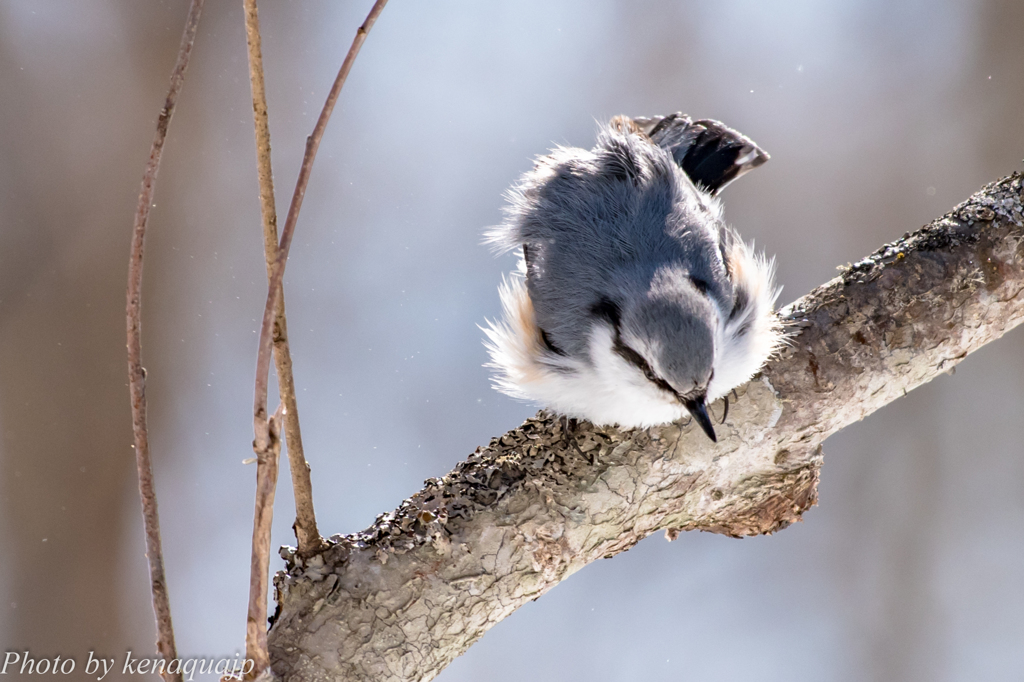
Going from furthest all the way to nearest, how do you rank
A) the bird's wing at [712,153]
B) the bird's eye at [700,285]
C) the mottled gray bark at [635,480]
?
the bird's wing at [712,153] < the bird's eye at [700,285] < the mottled gray bark at [635,480]

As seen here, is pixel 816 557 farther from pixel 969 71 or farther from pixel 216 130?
pixel 216 130

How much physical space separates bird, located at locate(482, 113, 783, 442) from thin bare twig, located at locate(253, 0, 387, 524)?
27.3 inches

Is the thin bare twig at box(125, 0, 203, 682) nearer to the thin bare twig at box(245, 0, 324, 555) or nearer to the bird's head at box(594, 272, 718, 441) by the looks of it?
the thin bare twig at box(245, 0, 324, 555)

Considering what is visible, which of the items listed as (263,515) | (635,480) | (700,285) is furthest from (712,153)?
(263,515)

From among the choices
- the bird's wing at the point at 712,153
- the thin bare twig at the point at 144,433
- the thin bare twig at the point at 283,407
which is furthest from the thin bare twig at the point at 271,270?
the bird's wing at the point at 712,153

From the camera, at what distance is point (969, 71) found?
3.53 meters

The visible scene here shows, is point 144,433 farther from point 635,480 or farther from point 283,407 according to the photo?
point 635,480

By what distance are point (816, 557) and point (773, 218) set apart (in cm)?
158

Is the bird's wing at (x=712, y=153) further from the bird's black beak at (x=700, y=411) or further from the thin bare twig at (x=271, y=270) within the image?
the thin bare twig at (x=271, y=270)

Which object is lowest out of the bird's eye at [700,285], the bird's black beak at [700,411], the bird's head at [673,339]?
the bird's black beak at [700,411]

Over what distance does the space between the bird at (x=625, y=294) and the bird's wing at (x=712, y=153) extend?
3.1 inches

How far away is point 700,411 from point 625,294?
273mm

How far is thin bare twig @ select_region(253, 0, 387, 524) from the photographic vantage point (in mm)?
1000

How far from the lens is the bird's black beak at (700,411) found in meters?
1.45
